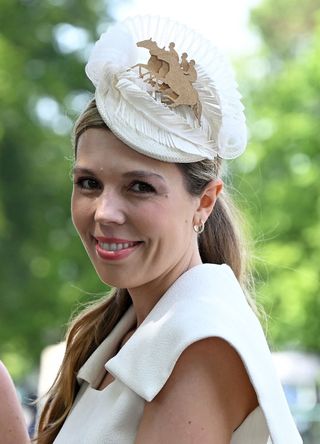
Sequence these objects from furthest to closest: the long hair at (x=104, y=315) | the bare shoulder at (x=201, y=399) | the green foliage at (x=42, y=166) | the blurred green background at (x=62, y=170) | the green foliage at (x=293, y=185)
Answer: the green foliage at (x=42, y=166)
the blurred green background at (x=62, y=170)
the green foliage at (x=293, y=185)
the long hair at (x=104, y=315)
the bare shoulder at (x=201, y=399)

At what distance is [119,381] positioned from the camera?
288cm

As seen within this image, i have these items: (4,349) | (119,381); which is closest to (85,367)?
(119,381)

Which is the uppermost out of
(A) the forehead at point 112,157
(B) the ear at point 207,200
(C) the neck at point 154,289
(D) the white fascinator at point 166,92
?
(D) the white fascinator at point 166,92

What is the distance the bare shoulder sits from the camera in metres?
2.58

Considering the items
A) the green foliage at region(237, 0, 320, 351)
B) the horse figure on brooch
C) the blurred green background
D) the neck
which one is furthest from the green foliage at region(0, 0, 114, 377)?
the horse figure on brooch

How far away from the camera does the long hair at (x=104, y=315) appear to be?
128 inches

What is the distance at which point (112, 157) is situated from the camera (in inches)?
109

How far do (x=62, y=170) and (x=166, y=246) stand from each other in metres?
18.6

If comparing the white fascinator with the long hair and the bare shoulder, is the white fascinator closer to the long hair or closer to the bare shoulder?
the long hair

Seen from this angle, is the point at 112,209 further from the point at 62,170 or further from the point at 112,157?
the point at 62,170

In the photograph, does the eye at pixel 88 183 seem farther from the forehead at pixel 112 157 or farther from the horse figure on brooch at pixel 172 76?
the horse figure on brooch at pixel 172 76

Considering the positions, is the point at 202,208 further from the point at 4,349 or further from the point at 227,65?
the point at 4,349

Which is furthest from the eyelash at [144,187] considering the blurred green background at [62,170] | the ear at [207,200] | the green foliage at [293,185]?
the blurred green background at [62,170]

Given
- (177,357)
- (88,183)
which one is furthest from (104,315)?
(177,357)
